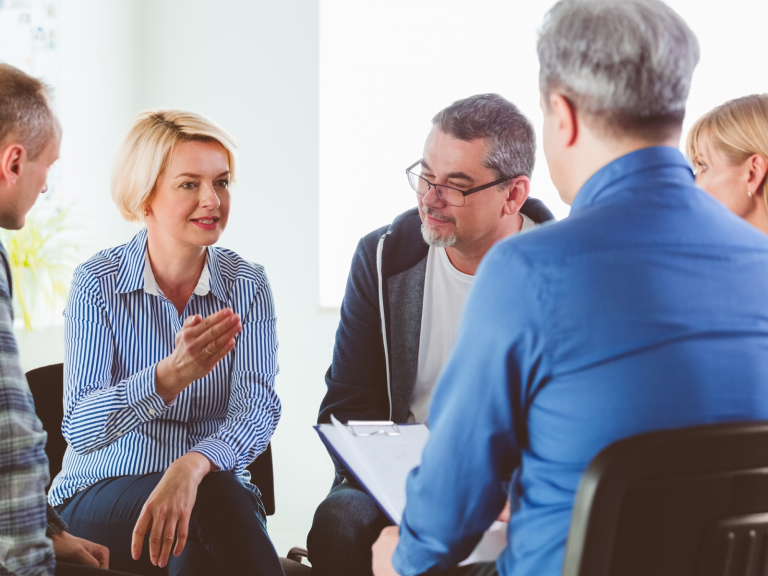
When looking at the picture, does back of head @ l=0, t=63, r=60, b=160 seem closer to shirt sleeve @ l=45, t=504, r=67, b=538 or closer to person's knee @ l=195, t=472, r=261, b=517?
shirt sleeve @ l=45, t=504, r=67, b=538

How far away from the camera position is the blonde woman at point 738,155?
1711 millimetres

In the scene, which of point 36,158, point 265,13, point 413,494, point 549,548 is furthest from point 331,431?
point 265,13

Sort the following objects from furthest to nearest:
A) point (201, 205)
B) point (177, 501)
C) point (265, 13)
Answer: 1. point (265, 13)
2. point (201, 205)
3. point (177, 501)

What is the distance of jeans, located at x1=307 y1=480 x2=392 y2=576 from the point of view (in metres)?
1.55

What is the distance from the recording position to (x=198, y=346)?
4.91ft

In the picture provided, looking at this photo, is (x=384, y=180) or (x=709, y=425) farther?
(x=384, y=180)

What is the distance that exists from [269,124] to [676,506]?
3.48 m

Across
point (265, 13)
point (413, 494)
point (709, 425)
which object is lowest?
point (413, 494)

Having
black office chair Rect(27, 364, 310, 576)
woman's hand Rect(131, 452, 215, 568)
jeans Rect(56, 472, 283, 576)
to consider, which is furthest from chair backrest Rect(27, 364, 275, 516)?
woman's hand Rect(131, 452, 215, 568)

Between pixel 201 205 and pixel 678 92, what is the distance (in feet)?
4.13

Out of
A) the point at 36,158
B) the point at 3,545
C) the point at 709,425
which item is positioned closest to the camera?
the point at 709,425

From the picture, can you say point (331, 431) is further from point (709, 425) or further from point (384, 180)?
point (384, 180)

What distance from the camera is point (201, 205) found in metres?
1.85

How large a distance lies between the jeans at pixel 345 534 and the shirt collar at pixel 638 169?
933 millimetres
